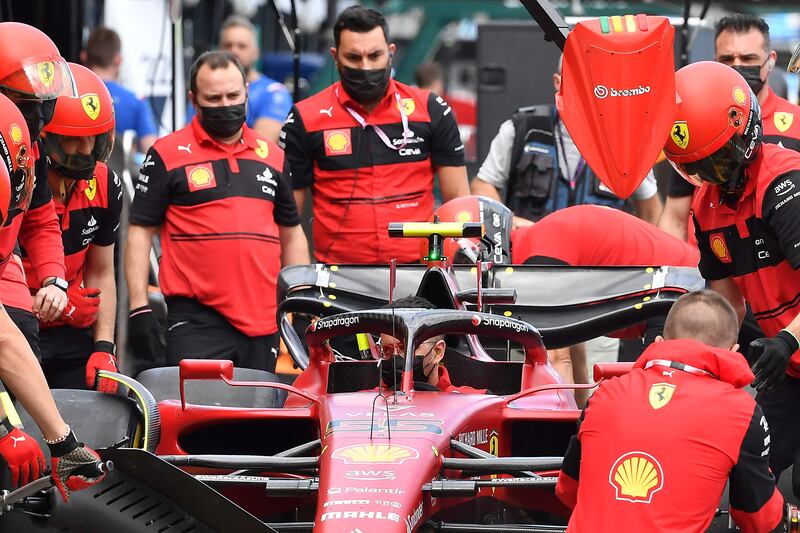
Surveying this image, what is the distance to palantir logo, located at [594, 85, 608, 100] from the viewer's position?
21.0 feet

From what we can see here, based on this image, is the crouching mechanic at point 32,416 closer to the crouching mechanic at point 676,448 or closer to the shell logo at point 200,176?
the crouching mechanic at point 676,448

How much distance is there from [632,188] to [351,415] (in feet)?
5.88

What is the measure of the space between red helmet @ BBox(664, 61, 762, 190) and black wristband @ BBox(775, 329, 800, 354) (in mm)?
694

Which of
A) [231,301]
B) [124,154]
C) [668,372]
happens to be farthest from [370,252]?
[668,372]

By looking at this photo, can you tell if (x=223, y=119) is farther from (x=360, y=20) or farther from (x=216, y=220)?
(x=360, y=20)

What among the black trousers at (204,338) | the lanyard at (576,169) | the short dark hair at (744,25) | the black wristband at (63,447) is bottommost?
the black trousers at (204,338)

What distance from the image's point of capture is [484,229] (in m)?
7.80

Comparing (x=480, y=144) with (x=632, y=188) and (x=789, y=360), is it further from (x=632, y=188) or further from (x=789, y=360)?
(x=789, y=360)

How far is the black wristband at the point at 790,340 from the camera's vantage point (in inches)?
217

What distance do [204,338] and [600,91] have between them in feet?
8.17

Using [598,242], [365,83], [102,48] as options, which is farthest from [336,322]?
[102,48]

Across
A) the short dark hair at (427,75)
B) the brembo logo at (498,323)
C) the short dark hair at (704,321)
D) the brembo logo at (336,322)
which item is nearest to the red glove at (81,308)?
the brembo logo at (336,322)

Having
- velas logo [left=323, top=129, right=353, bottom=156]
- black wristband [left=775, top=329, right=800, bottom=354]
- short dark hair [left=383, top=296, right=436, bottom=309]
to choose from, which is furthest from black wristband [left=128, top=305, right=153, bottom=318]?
black wristband [left=775, top=329, right=800, bottom=354]

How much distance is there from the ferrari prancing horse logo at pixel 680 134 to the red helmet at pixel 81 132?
2.53 metres
